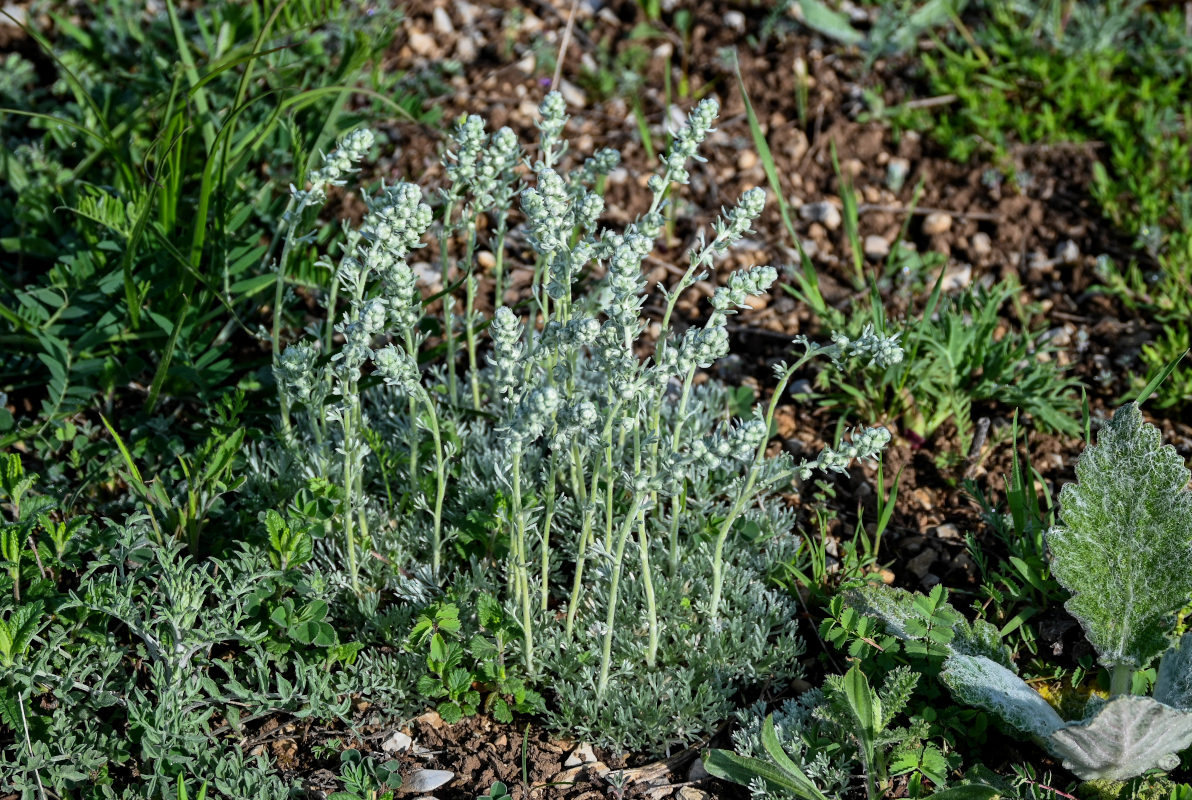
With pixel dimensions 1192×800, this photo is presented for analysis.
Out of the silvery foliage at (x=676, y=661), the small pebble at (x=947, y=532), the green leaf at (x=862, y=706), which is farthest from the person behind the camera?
the small pebble at (x=947, y=532)

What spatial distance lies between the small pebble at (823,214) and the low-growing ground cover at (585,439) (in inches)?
0.6

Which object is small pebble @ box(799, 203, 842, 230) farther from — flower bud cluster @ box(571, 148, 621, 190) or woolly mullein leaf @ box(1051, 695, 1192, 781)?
woolly mullein leaf @ box(1051, 695, 1192, 781)

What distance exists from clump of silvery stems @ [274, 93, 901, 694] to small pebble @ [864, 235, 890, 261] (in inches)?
57.8

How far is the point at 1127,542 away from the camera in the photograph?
9.50 ft

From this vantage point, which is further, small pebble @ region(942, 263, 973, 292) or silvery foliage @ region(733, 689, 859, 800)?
small pebble @ region(942, 263, 973, 292)

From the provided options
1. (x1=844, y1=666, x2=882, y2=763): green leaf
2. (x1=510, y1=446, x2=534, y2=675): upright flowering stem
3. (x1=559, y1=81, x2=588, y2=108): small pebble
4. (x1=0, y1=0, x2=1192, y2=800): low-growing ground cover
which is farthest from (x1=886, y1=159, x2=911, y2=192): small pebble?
(x1=844, y1=666, x2=882, y2=763): green leaf

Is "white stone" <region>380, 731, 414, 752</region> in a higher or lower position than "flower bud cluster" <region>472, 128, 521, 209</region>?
lower

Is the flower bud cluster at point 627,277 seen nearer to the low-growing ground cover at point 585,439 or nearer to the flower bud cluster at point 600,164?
the low-growing ground cover at point 585,439

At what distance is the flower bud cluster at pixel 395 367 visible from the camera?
2484mm

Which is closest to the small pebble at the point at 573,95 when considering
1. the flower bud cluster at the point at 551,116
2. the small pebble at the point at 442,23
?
the small pebble at the point at 442,23

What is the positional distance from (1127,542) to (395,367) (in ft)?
6.44

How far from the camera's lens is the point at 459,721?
9.90 feet

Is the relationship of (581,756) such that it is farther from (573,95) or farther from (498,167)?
(573,95)

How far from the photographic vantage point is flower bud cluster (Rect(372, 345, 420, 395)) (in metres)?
2.48
